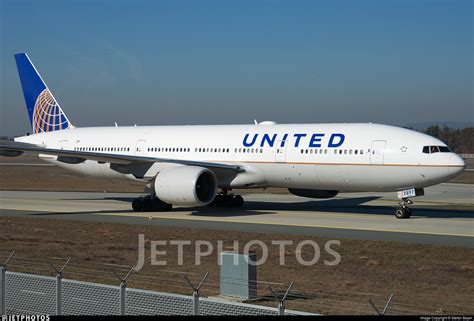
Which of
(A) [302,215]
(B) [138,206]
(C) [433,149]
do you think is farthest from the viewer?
(B) [138,206]

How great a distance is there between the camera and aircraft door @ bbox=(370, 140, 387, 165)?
2684cm

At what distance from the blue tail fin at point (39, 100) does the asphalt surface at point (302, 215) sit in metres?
4.63

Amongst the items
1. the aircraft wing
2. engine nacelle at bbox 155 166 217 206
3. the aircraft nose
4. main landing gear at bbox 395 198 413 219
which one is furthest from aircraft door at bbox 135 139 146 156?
the aircraft nose

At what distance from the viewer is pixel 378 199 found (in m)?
39.4

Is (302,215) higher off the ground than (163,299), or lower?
higher

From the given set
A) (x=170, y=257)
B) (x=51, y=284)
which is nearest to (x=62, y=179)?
(x=170, y=257)

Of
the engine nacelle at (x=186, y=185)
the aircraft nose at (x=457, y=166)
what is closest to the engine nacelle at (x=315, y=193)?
the engine nacelle at (x=186, y=185)

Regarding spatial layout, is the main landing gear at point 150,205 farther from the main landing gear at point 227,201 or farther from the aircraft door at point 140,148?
the aircraft door at point 140,148

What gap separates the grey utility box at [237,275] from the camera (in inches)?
488

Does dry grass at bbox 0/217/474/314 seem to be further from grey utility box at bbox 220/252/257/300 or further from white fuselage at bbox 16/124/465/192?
white fuselage at bbox 16/124/465/192

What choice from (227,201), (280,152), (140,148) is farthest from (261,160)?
(140,148)

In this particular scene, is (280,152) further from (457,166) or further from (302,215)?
(457,166)

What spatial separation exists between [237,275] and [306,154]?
16560 millimetres

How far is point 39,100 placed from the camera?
41812 mm
